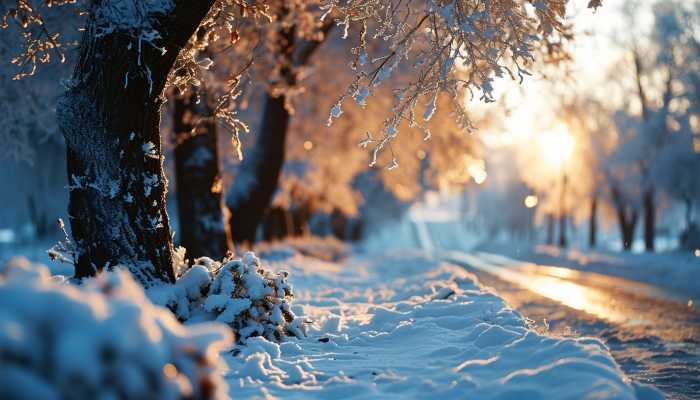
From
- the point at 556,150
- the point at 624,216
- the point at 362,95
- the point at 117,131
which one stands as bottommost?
the point at 624,216

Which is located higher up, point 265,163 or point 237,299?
point 265,163

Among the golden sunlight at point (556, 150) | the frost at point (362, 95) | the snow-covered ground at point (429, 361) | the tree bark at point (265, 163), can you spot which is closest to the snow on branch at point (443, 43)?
the frost at point (362, 95)

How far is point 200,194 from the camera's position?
827 cm

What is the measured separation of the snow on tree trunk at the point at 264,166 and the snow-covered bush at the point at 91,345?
27.9ft

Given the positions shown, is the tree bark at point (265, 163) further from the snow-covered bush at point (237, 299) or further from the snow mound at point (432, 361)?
the snow-covered bush at point (237, 299)

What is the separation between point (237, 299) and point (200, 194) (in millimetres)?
3732

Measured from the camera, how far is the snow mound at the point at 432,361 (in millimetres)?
3531

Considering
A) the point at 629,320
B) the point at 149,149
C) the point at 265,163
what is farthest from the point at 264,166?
the point at 629,320

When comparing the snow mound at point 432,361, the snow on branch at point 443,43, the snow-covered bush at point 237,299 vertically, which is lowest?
the snow mound at point 432,361

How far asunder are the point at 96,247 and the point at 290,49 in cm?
601

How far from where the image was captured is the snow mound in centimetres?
353

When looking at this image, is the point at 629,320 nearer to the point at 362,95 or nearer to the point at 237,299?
the point at 362,95

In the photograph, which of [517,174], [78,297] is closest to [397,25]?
[78,297]

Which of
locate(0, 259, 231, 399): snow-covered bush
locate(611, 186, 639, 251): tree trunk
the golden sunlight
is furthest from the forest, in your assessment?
the golden sunlight
